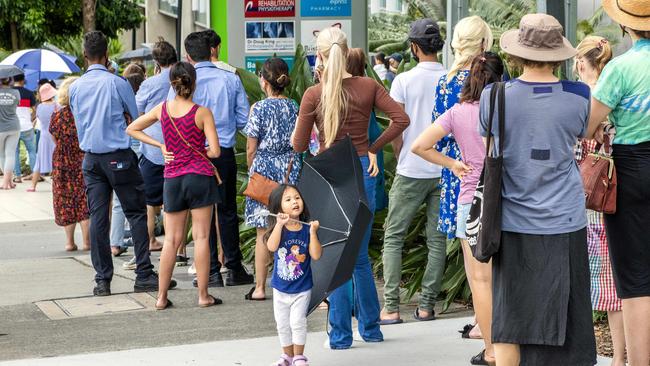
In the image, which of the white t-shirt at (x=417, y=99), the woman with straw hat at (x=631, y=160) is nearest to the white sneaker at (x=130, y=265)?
the white t-shirt at (x=417, y=99)

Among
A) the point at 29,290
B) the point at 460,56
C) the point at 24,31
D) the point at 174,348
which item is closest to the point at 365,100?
the point at 460,56

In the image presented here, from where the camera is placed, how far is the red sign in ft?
40.7

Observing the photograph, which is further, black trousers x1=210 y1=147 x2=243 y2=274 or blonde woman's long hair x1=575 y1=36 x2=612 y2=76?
black trousers x1=210 y1=147 x2=243 y2=274

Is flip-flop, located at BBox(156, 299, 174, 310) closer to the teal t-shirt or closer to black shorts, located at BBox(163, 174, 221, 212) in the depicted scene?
black shorts, located at BBox(163, 174, 221, 212)

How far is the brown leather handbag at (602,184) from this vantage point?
559 cm

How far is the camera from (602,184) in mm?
5582

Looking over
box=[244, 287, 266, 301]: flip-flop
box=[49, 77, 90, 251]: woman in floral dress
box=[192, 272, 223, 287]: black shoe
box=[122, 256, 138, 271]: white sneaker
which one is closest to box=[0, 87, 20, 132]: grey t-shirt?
box=[49, 77, 90, 251]: woman in floral dress

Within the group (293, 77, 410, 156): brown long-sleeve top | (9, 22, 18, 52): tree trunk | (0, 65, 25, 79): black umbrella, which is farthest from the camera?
(9, 22, 18, 52): tree trunk

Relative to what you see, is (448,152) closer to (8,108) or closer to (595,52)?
(595,52)

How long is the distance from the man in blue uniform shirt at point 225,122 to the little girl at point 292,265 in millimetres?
2833

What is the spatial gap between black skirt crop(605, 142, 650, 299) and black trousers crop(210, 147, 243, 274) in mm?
4064

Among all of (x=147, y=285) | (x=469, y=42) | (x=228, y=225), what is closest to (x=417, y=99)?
(x=469, y=42)

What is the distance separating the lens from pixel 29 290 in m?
9.68

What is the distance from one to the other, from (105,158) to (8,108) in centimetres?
960
